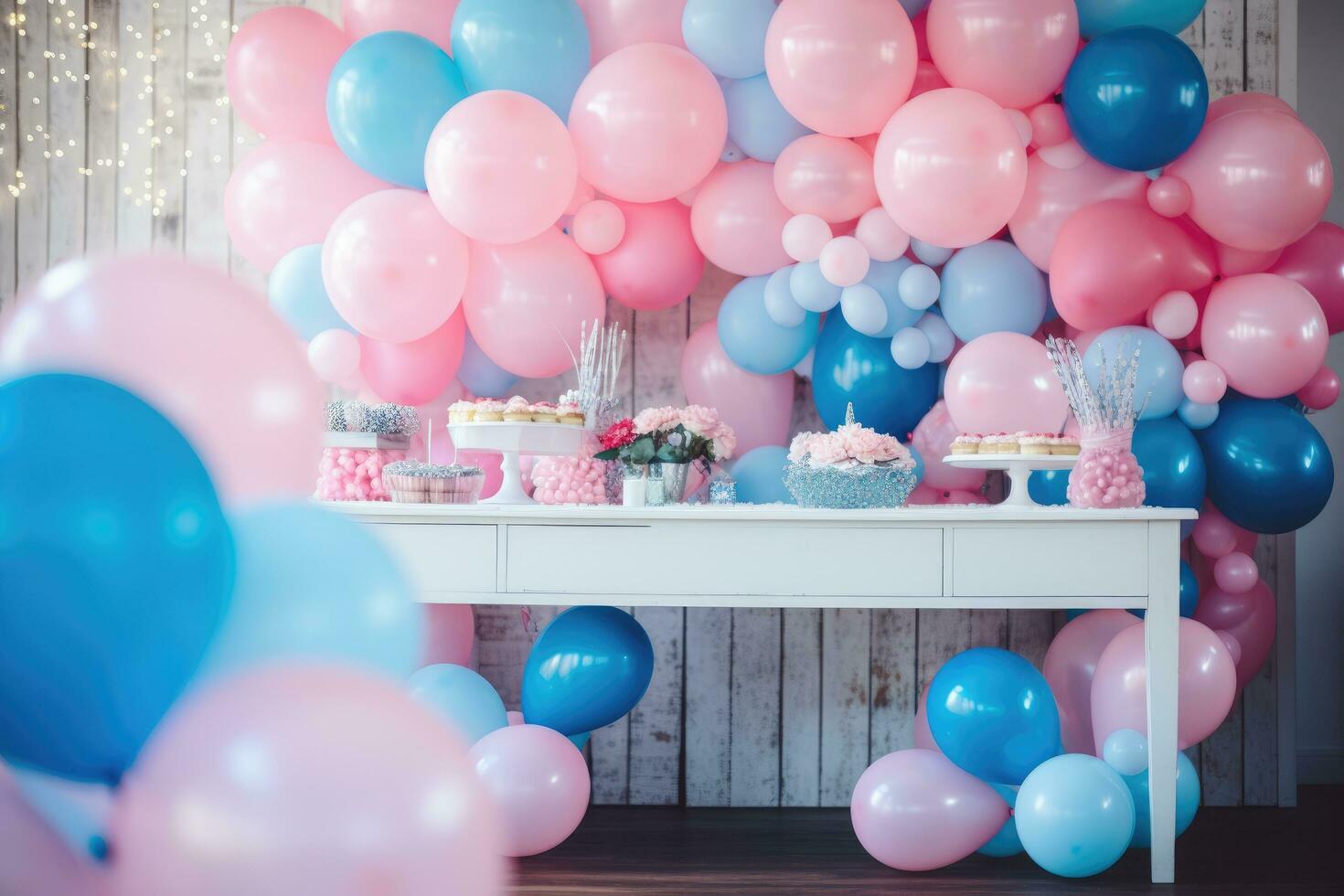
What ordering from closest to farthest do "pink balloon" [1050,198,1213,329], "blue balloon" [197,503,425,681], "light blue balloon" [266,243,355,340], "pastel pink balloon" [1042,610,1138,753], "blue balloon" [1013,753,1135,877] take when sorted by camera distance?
"blue balloon" [197,503,425,681] < "blue balloon" [1013,753,1135,877] < "pink balloon" [1050,198,1213,329] < "pastel pink balloon" [1042,610,1138,753] < "light blue balloon" [266,243,355,340]

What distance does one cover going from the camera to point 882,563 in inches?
89.1

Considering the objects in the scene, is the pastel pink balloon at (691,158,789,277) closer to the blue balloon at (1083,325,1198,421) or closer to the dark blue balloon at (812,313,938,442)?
the dark blue balloon at (812,313,938,442)

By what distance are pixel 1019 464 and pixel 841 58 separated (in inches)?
37.3

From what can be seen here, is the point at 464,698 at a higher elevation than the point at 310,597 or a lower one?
lower

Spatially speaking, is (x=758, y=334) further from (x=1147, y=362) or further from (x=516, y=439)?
(x=1147, y=362)

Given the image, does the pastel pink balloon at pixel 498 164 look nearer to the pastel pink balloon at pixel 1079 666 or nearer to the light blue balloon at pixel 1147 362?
the light blue balloon at pixel 1147 362

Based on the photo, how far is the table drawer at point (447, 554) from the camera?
2.32m

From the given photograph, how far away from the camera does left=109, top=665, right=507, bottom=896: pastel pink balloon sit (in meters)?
0.90

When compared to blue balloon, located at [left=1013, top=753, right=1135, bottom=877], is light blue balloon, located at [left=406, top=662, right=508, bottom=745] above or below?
above

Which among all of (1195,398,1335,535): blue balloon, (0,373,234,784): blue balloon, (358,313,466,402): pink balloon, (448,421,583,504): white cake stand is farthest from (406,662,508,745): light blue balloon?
(1195,398,1335,535): blue balloon

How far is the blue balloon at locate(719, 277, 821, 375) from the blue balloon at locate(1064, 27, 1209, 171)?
0.76m

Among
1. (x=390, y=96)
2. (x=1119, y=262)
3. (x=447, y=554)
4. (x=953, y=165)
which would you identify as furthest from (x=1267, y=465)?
(x=390, y=96)

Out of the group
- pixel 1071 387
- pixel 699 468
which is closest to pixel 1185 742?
pixel 1071 387

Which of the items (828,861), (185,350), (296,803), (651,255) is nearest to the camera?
(296,803)
